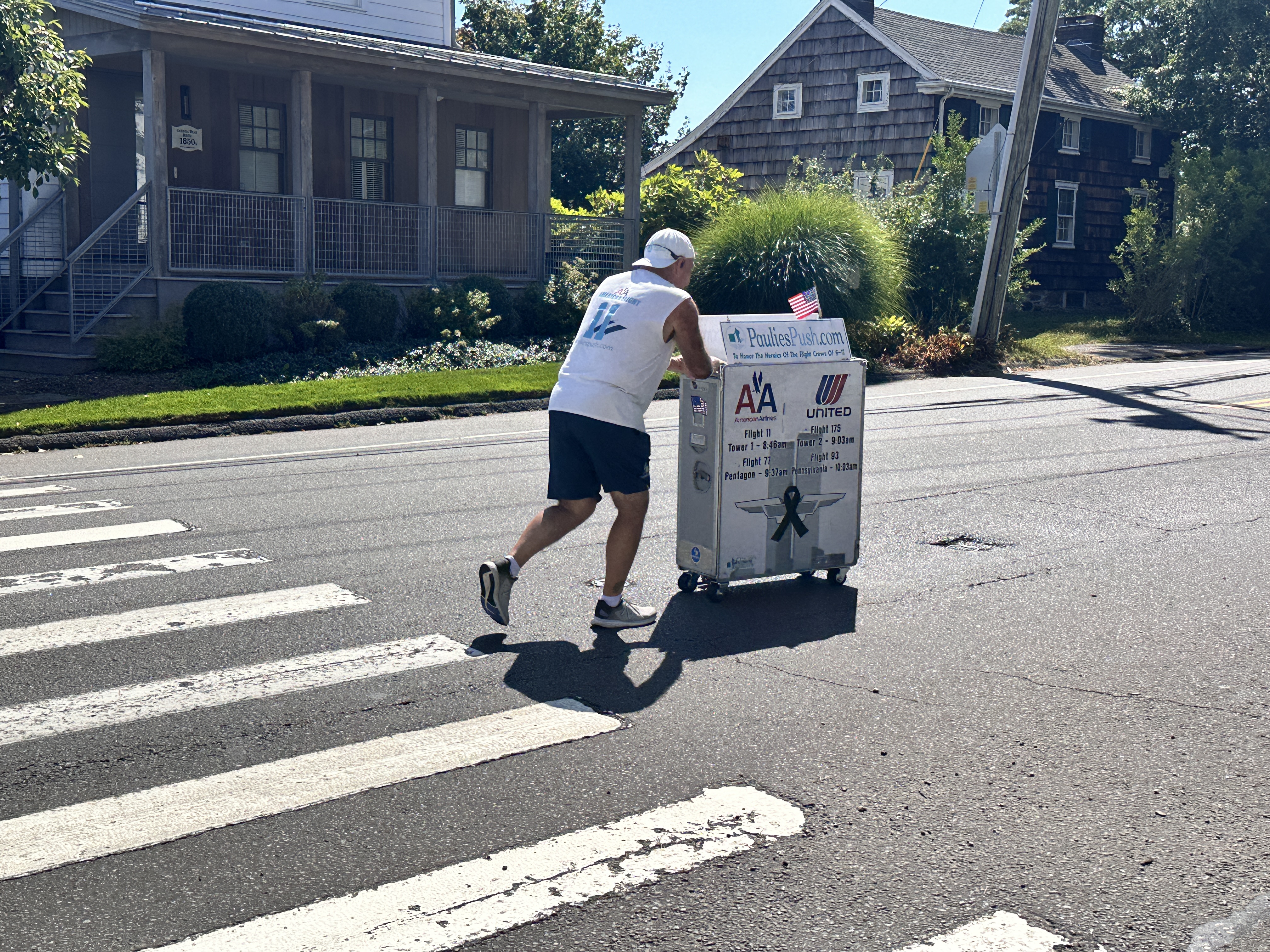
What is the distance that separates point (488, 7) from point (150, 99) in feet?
98.1

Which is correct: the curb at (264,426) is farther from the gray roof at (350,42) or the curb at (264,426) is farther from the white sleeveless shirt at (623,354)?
the gray roof at (350,42)

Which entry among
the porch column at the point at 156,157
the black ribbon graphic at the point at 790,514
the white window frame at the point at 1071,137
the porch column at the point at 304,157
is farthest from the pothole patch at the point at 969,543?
the white window frame at the point at 1071,137

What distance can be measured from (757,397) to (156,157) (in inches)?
527

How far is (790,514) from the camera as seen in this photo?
6949 millimetres

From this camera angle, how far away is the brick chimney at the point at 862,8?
118ft

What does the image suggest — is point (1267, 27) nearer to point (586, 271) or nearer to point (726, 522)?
point (586, 271)

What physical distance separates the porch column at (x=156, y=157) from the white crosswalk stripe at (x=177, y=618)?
12260 millimetres

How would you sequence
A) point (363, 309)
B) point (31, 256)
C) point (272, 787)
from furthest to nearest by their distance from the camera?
1. point (31, 256)
2. point (363, 309)
3. point (272, 787)

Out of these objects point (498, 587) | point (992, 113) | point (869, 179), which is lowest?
point (498, 587)

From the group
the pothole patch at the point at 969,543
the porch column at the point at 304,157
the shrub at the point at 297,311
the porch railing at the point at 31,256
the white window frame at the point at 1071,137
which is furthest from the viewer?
the white window frame at the point at 1071,137

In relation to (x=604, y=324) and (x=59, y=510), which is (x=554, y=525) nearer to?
(x=604, y=324)

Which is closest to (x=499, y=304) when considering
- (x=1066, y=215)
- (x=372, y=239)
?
(x=372, y=239)

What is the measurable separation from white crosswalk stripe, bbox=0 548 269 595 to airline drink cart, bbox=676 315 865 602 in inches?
101

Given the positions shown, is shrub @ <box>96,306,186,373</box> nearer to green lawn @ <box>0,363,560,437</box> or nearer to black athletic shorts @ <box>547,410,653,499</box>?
green lawn @ <box>0,363,560,437</box>
